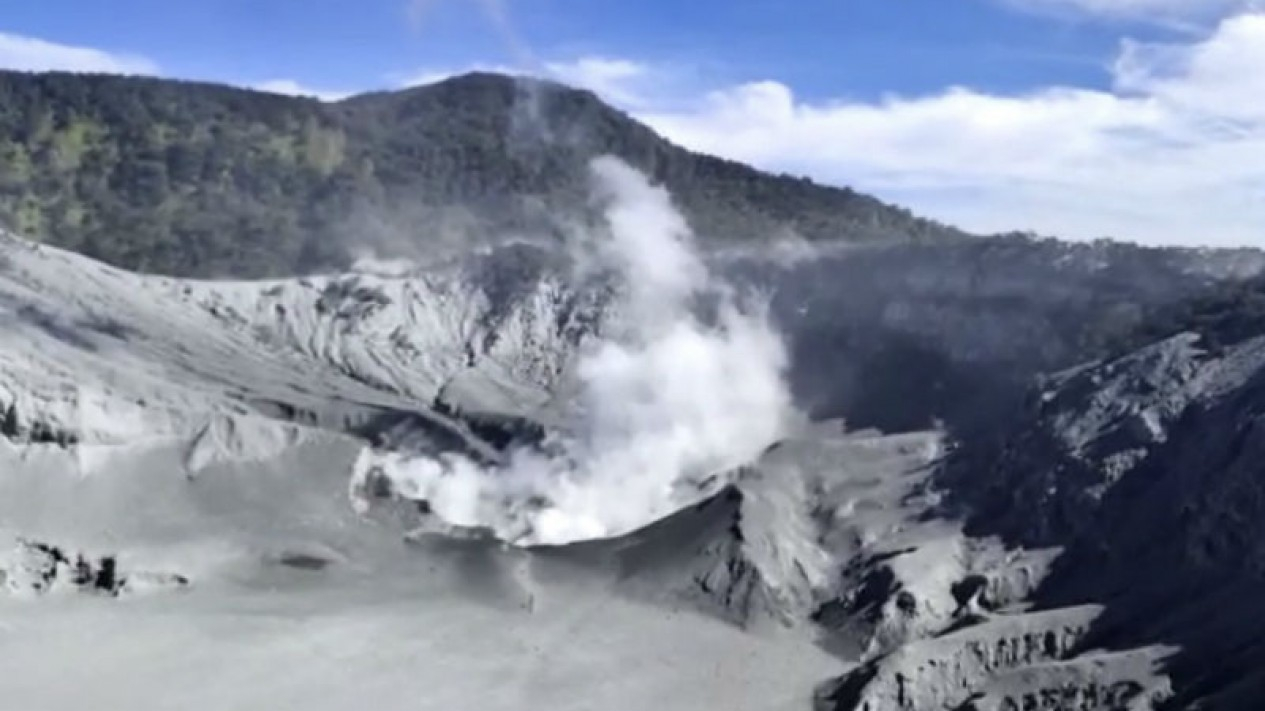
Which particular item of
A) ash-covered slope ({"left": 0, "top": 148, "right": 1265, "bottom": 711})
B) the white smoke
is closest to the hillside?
the white smoke

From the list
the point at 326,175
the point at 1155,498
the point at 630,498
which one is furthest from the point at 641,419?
the point at 326,175

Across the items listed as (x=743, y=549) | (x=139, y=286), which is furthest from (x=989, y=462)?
(x=139, y=286)

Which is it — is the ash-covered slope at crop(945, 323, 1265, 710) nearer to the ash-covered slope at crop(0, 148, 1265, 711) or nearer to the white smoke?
the ash-covered slope at crop(0, 148, 1265, 711)

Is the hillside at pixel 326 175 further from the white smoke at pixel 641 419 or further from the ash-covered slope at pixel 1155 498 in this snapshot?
the ash-covered slope at pixel 1155 498

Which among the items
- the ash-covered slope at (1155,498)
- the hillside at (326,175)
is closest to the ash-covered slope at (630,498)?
the ash-covered slope at (1155,498)

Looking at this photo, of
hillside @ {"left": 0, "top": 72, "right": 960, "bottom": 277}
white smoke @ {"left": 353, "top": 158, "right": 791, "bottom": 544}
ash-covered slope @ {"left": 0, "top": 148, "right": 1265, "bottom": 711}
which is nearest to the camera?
ash-covered slope @ {"left": 0, "top": 148, "right": 1265, "bottom": 711}

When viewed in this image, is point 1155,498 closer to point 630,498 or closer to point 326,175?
point 630,498
